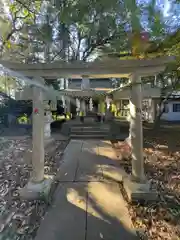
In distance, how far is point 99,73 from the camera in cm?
393

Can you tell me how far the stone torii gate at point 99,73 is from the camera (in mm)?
3633

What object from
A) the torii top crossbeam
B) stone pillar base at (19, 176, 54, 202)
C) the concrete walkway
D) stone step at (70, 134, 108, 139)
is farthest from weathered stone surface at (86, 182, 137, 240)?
stone step at (70, 134, 108, 139)

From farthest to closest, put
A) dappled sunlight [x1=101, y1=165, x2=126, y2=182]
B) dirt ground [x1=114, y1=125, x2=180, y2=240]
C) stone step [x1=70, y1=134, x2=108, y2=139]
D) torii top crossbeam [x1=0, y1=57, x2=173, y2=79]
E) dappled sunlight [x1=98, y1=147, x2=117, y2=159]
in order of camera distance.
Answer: stone step [x1=70, y1=134, x2=108, y2=139]
dappled sunlight [x1=98, y1=147, x2=117, y2=159]
dappled sunlight [x1=101, y1=165, x2=126, y2=182]
torii top crossbeam [x1=0, y1=57, x2=173, y2=79]
dirt ground [x1=114, y1=125, x2=180, y2=240]

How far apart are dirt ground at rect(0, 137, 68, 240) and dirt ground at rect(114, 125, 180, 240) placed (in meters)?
1.53

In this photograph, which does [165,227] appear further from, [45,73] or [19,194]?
[45,73]

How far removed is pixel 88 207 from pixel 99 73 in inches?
92.3

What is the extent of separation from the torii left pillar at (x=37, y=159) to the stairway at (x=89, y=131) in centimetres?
595

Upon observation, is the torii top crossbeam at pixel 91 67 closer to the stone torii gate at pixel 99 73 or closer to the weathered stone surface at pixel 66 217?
the stone torii gate at pixel 99 73

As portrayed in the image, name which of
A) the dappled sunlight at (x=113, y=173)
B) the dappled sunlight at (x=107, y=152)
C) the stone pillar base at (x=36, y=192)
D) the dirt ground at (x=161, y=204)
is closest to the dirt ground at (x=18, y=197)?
the stone pillar base at (x=36, y=192)

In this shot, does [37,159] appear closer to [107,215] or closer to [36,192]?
[36,192]

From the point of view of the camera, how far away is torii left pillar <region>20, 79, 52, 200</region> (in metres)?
3.77

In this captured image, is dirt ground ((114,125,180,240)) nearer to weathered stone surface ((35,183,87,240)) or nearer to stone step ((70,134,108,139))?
weathered stone surface ((35,183,87,240))

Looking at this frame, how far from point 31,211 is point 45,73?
235 centimetres

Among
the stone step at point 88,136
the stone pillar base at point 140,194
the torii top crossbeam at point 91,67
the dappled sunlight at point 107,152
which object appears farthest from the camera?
the stone step at point 88,136
